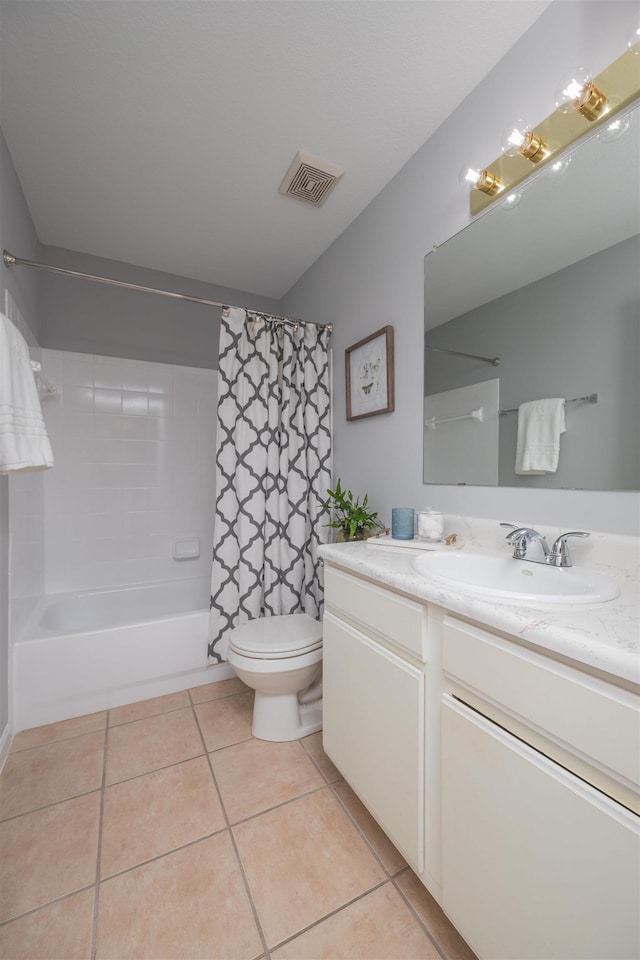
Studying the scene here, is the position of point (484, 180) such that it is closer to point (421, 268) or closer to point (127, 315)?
point (421, 268)

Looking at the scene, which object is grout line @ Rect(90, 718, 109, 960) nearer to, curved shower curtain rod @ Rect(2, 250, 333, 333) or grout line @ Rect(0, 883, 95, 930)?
grout line @ Rect(0, 883, 95, 930)

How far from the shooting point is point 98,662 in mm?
1791

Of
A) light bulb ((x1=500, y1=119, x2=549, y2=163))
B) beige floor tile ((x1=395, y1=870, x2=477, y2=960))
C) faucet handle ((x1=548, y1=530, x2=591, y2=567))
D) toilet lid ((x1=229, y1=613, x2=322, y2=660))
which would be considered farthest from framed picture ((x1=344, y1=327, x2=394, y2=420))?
beige floor tile ((x1=395, y1=870, x2=477, y2=960))

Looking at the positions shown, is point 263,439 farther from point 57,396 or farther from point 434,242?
point 57,396

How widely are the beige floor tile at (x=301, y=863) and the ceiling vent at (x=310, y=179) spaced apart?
248cm

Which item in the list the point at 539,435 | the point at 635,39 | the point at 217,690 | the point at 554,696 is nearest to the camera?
the point at 554,696

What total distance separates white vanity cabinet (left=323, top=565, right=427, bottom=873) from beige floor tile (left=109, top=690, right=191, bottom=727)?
908 mm

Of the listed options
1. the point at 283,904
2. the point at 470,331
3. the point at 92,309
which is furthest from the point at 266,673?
the point at 92,309

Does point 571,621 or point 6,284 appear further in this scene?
point 6,284

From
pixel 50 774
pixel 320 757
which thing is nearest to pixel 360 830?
pixel 320 757

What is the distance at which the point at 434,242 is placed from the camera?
1.51 m

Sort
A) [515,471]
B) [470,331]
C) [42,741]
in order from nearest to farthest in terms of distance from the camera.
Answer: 1. [515,471]
2. [470,331]
3. [42,741]

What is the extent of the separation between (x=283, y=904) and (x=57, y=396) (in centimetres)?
258

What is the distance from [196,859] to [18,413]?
1.40 m
